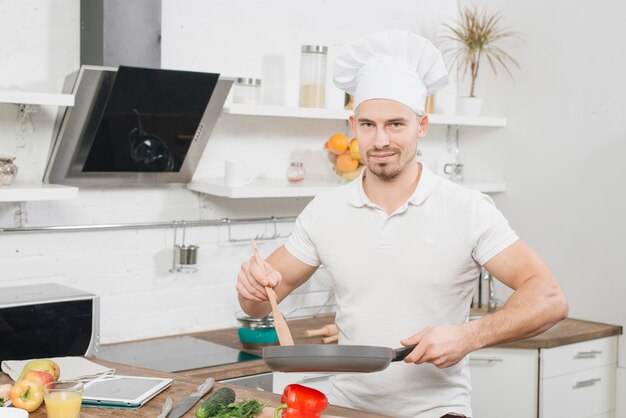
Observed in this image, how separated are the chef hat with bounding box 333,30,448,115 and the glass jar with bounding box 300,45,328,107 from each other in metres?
1.12

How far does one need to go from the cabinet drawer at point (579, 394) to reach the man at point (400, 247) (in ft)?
4.16

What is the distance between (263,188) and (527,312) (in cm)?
153

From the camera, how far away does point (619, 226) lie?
3633mm

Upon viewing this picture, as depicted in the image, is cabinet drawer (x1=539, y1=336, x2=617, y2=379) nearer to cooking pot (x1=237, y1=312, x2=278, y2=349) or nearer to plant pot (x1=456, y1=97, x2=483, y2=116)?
cooking pot (x1=237, y1=312, x2=278, y2=349)

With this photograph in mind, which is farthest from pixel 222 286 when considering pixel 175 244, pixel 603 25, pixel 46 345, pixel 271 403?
pixel 603 25

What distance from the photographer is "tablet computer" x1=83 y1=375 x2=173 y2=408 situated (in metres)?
2.04

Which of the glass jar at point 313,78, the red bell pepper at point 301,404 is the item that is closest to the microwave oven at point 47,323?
the red bell pepper at point 301,404

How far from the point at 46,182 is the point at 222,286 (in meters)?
0.91

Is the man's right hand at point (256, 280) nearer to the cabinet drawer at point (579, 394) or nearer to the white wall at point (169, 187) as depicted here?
the white wall at point (169, 187)

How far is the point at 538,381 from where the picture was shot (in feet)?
11.3

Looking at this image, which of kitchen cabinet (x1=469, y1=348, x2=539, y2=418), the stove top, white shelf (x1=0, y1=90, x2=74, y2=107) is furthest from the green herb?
kitchen cabinet (x1=469, y1=348, x2=539, y2=418)

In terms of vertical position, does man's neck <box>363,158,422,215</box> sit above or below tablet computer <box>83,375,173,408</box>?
above

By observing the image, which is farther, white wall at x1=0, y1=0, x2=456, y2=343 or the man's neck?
white wall at x1=0, y1=0, x2=456, y2=343

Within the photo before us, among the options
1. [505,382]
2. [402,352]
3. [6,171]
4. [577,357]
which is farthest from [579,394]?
[6,171]
